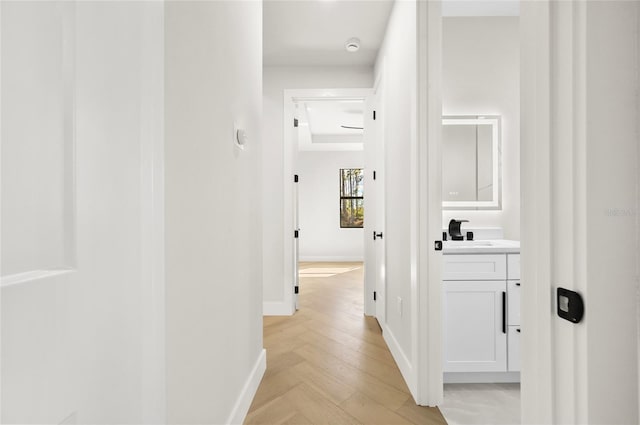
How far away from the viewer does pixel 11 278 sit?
428mm

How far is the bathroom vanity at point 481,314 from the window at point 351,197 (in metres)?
5.58

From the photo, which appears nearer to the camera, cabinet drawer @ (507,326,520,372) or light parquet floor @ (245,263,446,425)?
light parquet floor @ (245,263,446,425)

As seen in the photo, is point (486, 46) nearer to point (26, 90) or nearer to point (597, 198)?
point (597, 198)

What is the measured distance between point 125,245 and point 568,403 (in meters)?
0.94

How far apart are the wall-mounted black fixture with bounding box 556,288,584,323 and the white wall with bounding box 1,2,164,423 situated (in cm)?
84

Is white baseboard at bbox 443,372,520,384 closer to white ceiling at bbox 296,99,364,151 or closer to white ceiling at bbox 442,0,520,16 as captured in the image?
white ceiling at bbox 442,0,520,16

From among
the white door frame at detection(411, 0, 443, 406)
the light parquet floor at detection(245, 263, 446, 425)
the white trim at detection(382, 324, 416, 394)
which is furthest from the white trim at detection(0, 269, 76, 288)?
the white trim at detection(382, 324, 416, 394)

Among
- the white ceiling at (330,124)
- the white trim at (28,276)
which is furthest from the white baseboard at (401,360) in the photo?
the white ceiling at (330,124)

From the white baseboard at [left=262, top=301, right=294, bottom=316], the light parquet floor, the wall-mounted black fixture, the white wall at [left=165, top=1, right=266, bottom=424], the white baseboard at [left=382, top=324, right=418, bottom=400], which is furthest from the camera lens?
the white baseboard at [left=262, top=301, right=294, bottom=316]

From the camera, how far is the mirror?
8.52 feet

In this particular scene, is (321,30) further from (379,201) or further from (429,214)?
(429,214)

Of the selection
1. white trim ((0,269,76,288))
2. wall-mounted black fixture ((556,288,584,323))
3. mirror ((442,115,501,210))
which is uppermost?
mirror ((442,115,501,210))

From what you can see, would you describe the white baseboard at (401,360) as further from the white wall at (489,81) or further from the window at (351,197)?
the window at (351,197)

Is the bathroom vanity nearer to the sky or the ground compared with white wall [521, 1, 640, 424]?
nearer to the ground
